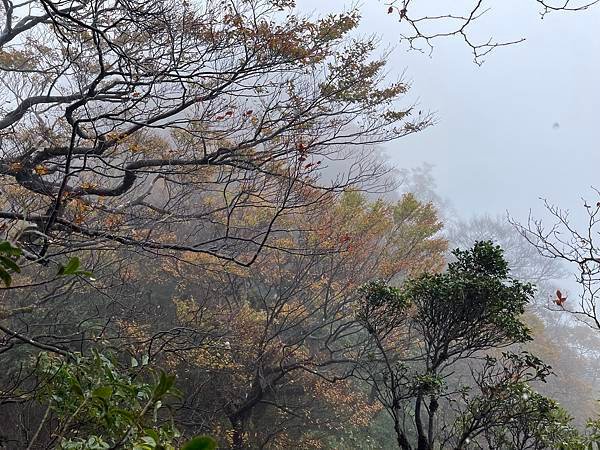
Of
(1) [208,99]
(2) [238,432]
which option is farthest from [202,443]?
(2) [238,432]

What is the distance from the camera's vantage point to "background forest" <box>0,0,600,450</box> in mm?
2266

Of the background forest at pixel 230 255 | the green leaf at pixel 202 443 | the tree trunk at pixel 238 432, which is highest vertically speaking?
the background forest at pixel 230 255

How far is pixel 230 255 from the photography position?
14.6ft

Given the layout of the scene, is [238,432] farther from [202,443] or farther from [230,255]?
[202,443]

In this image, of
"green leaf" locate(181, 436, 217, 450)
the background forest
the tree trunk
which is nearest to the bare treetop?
the background forest

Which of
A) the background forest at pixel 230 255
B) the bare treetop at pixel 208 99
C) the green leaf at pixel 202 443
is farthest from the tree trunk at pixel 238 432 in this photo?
the green leaf at pixel 202 443

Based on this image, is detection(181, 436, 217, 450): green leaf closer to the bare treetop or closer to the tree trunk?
the bare treetop

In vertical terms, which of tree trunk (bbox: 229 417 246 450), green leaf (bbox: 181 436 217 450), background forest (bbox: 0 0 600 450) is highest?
background forest (bbox: 0 0 600 450)

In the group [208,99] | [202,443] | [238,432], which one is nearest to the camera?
[202,443]

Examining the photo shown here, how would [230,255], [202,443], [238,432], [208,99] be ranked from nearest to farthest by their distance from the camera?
1. [202,443]
2. [208,99]
3. [230,255]
4. [238,432]

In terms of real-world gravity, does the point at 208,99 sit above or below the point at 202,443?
above

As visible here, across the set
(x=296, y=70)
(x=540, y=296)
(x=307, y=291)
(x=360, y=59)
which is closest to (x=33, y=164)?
(x=296, y=70)

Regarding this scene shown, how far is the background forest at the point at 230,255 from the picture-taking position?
7.43 feet

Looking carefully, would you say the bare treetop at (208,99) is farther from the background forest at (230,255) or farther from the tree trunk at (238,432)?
the tree trunk at (238,432)
